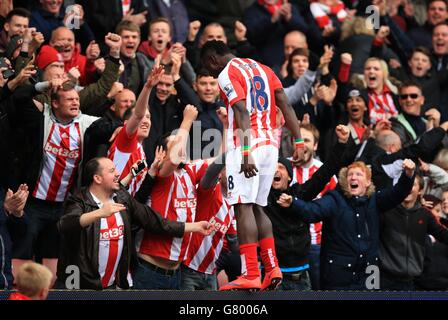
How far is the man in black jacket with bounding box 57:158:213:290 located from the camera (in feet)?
33.9

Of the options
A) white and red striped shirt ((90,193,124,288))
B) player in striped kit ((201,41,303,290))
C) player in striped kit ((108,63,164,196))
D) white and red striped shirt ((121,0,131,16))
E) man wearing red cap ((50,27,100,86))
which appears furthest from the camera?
white and red striped shirt ((121,0,131,16))

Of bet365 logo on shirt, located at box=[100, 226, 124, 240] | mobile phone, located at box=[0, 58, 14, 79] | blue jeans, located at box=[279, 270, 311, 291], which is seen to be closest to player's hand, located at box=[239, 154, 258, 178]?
bet365 logo on shirt, located at box=[100, 226, 124, 240]

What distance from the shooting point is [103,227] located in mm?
10539

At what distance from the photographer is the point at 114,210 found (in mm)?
10086

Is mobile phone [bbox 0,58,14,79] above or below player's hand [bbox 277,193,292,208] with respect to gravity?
above

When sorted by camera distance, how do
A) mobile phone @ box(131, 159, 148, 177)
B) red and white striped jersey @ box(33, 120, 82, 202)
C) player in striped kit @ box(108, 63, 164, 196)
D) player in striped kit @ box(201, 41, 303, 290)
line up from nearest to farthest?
1. player in striped kit @ box(201, 41, 303, 290)
2. mobile phone @ box(131, 159, 148, 177)
3. player in striped kit @ box(108, 63, 164, 196)
4. red and white striped jersey @ box(33, 120, 82, 202)

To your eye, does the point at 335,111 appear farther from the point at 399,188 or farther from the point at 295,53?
the point at 399,188

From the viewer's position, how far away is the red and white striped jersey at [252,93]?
10133mm

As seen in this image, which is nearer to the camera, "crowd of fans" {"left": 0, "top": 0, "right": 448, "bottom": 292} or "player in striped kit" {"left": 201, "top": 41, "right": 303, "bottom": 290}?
"player in striped kit" {"left": 201, "top": 41, "right": 303, "bottom": 290}

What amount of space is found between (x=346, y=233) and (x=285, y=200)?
28.3 inches

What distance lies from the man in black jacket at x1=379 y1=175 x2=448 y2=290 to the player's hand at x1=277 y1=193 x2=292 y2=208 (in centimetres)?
127

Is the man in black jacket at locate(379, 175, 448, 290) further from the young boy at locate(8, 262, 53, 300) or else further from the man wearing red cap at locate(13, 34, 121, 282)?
the young boy at locate(8, 262, 53, 300)
